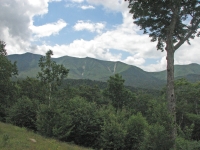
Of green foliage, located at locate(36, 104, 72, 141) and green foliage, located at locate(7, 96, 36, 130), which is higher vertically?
green foliage, located at locate(36, 104, 72, 141)

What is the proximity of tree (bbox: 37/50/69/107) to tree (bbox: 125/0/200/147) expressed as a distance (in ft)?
28.0

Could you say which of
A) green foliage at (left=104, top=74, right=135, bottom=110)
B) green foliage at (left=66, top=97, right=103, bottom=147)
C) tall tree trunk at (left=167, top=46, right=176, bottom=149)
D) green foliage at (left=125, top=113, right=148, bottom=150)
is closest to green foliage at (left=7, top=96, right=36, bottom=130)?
green foliage at (left=66, top=97, right=103, bottom=147)

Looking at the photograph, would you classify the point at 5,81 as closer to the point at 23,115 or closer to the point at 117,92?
the point at 23,115

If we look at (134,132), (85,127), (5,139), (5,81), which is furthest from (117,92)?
(5,139)

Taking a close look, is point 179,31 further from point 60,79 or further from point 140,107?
point 140,107

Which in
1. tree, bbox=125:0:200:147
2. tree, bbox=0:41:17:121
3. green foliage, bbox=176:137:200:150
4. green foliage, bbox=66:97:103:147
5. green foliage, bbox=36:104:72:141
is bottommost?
green foliage, bbox=66:97:103:147

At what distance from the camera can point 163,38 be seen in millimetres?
13719

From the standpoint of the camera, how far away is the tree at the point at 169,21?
39.3 ft

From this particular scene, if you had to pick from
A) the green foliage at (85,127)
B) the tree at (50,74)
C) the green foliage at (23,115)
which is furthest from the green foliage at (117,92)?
the tree at (50,74)

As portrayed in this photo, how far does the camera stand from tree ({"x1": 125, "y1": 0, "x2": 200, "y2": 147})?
12.0 m

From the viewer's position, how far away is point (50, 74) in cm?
1805

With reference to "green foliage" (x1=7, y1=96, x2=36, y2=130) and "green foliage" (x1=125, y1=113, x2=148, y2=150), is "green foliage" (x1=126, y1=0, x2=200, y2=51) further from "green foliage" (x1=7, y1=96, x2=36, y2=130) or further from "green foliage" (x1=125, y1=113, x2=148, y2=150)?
"green foliage" (x1=7, y1=96, x2=36, y2=130)

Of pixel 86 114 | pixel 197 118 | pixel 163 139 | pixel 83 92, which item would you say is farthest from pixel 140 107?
pixel 163 139

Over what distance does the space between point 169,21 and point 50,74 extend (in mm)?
11216
